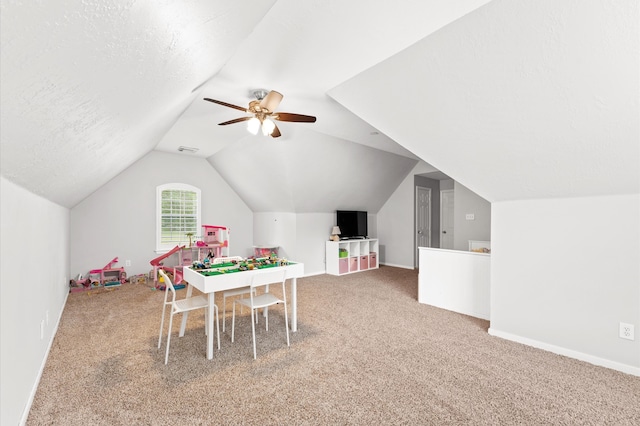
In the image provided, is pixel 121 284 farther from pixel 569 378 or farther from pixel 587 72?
pixel 587 72

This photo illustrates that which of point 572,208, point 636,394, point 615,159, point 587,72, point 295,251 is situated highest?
point 587,72

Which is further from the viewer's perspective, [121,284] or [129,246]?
[129,246]

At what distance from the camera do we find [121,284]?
5648 mm

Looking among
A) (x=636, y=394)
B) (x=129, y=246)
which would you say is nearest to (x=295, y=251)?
(x=129, y=246)

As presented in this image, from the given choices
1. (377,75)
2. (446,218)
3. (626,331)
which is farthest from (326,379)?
(446,218)

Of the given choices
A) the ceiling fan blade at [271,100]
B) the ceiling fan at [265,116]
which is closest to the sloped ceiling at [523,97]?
the ceiling fan at [265,116]

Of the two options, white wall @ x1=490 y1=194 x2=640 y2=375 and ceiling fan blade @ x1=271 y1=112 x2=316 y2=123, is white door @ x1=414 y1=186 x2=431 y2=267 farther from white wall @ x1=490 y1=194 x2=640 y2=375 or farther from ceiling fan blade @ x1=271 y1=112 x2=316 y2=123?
ceiling fan blade @ x1=271 y1=112 x2=316 y2=123

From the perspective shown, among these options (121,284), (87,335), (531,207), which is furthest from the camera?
(121,284)

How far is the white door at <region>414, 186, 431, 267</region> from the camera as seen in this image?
7422mm

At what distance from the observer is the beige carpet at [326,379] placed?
6.49 feet

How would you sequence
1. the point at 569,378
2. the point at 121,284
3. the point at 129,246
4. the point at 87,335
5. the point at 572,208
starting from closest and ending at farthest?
the point at 569,378 → the point at 572,208 → the point at 87,335 → the point at 121,284 → the point at 129,246

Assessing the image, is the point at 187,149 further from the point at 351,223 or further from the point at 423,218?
the point at 423,218

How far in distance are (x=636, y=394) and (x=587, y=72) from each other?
7.83 feet

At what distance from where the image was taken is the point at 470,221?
5.83 m
